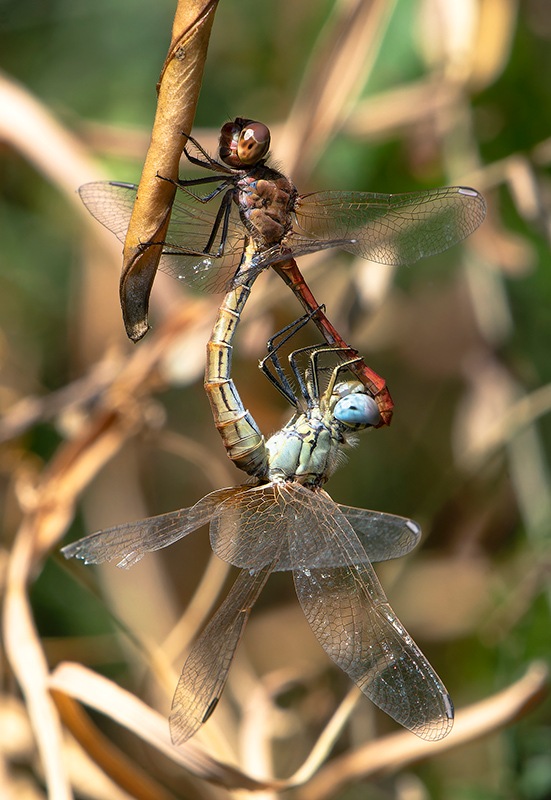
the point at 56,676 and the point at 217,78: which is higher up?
the point at 217,78

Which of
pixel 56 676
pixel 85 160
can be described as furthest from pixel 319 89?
pixel 56 676

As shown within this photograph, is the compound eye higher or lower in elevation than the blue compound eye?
higher

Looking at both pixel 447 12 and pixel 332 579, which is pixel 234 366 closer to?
pixel 332 579

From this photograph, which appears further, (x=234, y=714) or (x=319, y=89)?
(x=234, y=714)

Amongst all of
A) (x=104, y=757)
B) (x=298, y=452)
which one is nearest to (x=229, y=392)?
(x=298, y=452)

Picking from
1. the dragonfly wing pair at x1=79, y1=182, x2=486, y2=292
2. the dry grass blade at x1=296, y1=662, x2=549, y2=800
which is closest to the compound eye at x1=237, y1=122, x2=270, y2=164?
the dragonfly wing pair at x1=79, y1=182, x2=486, y2=292

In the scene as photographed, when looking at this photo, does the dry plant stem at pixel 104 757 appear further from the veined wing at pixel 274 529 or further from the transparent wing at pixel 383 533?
the transparent wing at pixel 383 533

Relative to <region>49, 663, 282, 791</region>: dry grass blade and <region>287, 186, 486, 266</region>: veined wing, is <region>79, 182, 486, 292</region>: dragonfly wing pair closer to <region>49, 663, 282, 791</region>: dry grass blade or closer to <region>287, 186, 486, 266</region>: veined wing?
<region>287, 186, 486, 266</region>: veined wing

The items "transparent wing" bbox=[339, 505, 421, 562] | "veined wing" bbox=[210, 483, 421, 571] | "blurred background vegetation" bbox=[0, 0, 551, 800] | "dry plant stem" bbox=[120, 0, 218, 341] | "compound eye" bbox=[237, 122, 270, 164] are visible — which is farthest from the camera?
"blurred background vegetation" bbox=[0, 0, 551, 800]
